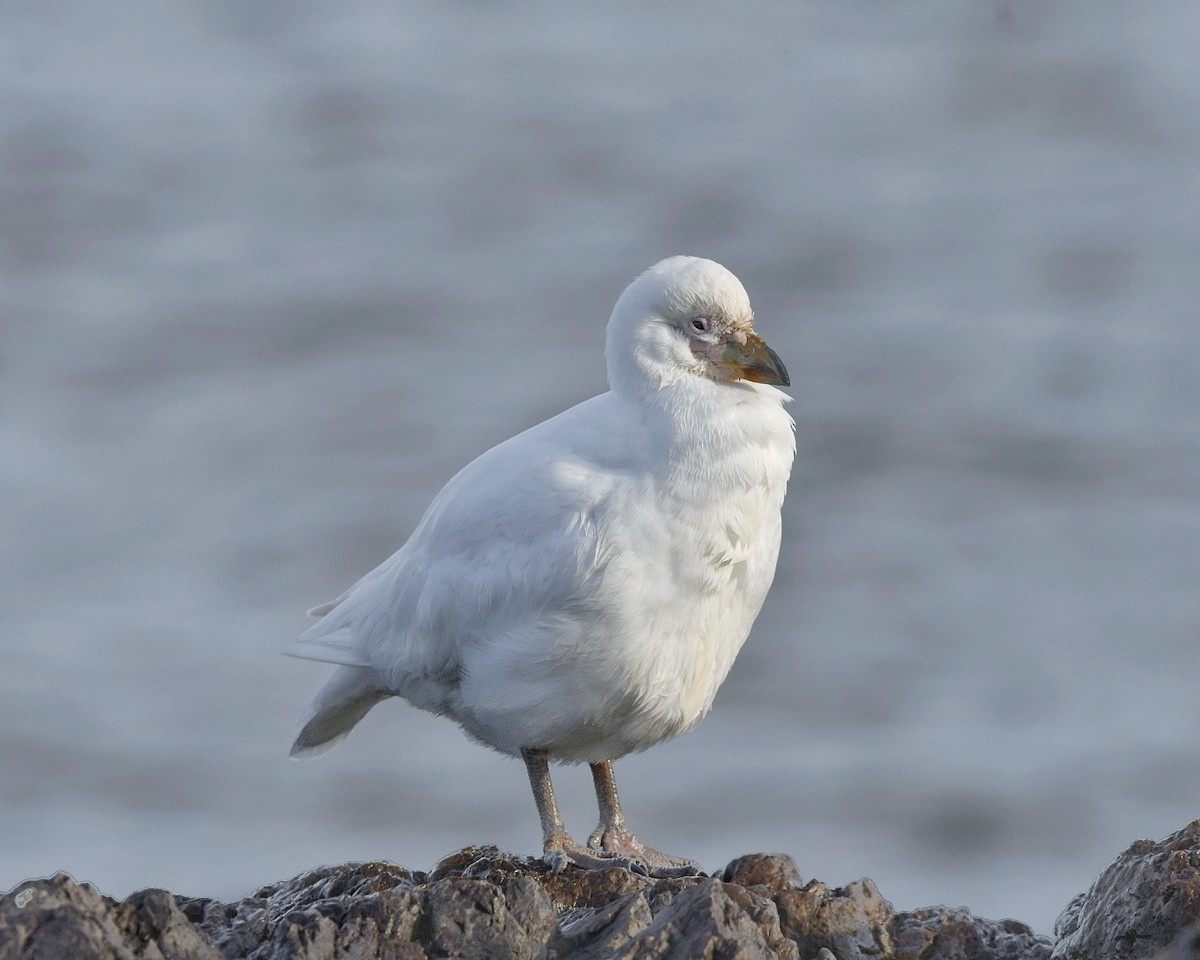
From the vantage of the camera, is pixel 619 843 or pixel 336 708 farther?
pixel 336 708

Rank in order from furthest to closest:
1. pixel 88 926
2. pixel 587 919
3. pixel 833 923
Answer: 1. pixel 833 923
2. pixel 587 919
3. pixel 88 926

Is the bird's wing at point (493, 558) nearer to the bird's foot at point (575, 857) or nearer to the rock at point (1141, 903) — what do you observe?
the bird's foot at point (575, 857)

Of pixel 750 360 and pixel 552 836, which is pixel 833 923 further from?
pixel 750 360

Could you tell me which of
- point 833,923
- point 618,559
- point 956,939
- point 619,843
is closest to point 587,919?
point 833,923

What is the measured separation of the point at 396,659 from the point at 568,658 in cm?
109

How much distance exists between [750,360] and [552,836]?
94.6 inches

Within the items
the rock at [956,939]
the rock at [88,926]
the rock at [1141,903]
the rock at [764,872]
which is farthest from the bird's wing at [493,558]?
the rock at [88,926]

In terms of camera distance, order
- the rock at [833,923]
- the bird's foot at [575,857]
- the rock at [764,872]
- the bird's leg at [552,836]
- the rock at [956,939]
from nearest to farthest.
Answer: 1. the rock at [833,923]
2. the rock at [956,939]
3. the rock at [764,872]
4. the bird's foot at [575,857]
5. the bird's leg at [552,836]

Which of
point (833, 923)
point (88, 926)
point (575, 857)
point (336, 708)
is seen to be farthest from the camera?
point (336, 708)

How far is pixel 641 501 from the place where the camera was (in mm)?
7773

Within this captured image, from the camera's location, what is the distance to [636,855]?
8.22m

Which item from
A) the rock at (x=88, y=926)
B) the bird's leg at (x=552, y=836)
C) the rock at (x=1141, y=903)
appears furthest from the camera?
the bird's leg at (x=552, y=836)

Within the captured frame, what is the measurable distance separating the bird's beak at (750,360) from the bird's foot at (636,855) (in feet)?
7.58

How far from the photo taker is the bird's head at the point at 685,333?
317 inches
